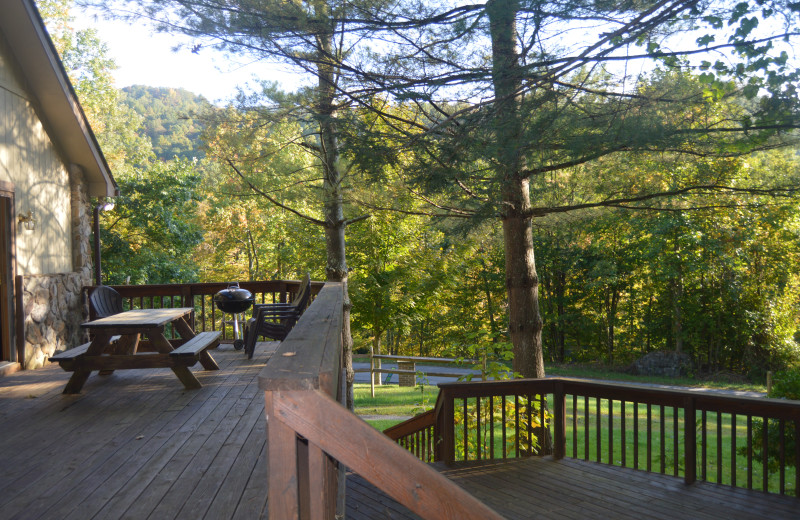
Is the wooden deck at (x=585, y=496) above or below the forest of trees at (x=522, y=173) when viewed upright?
below

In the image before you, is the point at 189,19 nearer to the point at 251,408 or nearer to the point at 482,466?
the point at 251,408

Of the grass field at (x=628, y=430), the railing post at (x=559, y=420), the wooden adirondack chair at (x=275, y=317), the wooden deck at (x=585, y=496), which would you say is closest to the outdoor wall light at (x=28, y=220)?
the wooden adirondack chair at (x=275, y=317)

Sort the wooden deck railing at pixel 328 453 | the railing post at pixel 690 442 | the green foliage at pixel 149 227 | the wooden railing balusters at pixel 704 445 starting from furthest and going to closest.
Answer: the green foliage at pixel 149 227 < the railing post at pixel 690 442 < the wooden railing balusters at pixel 704 445 < the wooden deck railing at pixel 328 453

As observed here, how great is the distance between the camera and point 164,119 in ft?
99.0

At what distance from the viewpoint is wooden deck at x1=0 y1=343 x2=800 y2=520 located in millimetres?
2477

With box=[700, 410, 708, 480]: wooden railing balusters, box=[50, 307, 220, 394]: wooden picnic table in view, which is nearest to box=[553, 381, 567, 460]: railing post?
box=[700, 410, 708, 480]: wooden railing balusters

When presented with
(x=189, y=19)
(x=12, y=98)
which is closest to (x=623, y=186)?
(x=189, y=19)

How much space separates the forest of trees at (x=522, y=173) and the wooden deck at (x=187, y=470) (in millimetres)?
2581

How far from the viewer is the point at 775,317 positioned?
50.2 feet

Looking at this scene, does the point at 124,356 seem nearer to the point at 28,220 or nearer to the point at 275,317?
the point at 275,317

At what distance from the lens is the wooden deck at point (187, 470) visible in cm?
248

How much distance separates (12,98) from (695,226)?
1528cm

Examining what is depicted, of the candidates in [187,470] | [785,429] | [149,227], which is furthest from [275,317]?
[149,227]

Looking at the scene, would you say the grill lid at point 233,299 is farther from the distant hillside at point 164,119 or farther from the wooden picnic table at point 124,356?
the distant hillside at point 164,119
